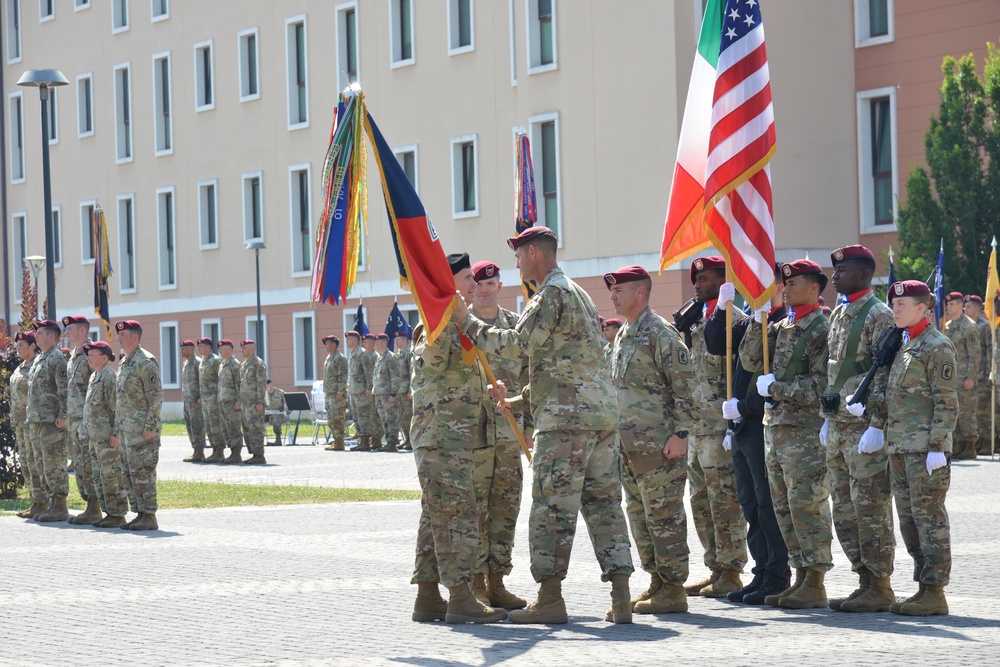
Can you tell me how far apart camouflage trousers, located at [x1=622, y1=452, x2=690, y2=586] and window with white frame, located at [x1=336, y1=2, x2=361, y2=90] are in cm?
3077

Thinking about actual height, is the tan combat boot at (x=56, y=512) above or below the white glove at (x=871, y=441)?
below

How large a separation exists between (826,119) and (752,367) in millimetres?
23951

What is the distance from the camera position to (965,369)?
2261 centimetres

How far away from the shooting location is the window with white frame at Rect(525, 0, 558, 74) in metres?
34.2

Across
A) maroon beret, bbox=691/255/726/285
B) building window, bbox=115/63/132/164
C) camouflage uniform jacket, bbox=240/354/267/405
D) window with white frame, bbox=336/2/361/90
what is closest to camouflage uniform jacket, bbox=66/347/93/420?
maroon beret, bbox=691/255/726/285

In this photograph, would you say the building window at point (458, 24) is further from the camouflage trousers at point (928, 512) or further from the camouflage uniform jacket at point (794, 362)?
the camouflage trousers at point (928, 512)

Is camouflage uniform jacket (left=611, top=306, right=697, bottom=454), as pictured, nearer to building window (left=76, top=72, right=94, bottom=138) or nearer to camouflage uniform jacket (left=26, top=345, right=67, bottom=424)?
camouflage uniform jacket (left=26, top=345, right=67, bottom=424)

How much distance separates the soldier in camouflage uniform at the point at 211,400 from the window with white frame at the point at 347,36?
12439 millimetres

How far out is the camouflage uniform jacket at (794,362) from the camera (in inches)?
393

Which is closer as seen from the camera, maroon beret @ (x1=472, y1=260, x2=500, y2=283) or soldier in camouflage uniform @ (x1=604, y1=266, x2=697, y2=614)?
soldier in camouflage uniform @ (x1=604, y1=266, x2=697, y2=614)

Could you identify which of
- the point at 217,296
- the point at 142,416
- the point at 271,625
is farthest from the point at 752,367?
the point at 217,296

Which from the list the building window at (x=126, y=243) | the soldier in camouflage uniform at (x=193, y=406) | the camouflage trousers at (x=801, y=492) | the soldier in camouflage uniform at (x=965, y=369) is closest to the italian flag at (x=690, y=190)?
the camouflage trousers at (x=801, y=492)

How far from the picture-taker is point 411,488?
19734mm

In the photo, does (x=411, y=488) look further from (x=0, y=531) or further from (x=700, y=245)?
(x=700, y=245)
